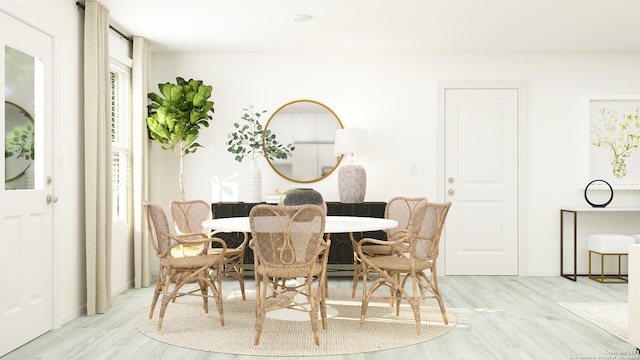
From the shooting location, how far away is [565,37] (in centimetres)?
539

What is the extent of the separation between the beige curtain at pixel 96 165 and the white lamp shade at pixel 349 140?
2403mm

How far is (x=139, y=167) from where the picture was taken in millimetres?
5328

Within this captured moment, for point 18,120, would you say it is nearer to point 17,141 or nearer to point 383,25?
point 17,141

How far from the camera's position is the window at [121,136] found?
17.1ft

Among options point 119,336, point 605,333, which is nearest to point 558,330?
point 605,333

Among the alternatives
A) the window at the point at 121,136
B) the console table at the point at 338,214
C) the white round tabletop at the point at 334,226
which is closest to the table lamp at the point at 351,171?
the console table at the point at 338,214

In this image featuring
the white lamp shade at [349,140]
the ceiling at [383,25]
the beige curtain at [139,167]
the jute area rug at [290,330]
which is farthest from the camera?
the white lamp shade at [349,140]

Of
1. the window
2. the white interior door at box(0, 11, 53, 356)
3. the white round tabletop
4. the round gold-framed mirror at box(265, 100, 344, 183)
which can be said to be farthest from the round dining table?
the round gold-framed mirror at box(265, 100, 344, 183)

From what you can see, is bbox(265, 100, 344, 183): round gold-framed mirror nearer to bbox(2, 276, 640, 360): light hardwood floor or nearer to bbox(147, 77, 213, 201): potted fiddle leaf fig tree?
bbox(147, 77, 213, 201): potted fiddle leaf fig tree

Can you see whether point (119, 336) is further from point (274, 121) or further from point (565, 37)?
point (565, 37)

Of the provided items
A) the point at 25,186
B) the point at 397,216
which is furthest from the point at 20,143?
the point at 397,216

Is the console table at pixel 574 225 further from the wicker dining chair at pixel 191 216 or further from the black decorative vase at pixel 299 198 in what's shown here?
the wicker dining chair at pixel 191 216

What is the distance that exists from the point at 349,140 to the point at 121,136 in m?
2.31

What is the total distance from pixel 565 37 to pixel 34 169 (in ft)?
16.2
